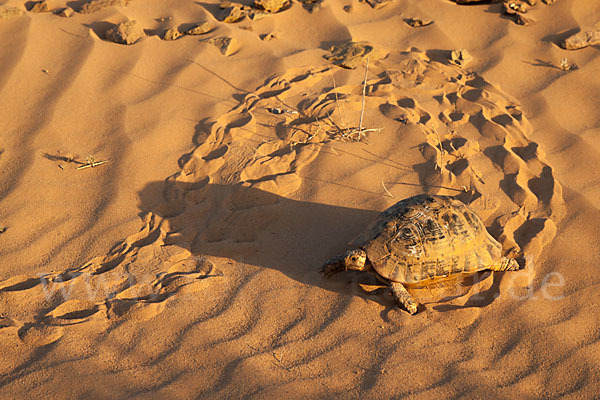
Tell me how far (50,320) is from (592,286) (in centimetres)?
374

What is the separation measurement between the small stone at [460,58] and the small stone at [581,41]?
107 centimetres

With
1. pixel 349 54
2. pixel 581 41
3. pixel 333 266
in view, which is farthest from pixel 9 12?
pixel 581 41

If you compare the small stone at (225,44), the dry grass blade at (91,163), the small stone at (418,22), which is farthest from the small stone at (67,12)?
the small stone at (418,22)

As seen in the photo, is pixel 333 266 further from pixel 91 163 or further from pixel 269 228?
pixel 91 163

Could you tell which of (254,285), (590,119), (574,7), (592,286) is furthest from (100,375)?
(574,7)

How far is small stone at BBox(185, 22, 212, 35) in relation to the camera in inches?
236

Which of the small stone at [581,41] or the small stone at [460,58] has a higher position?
the small stone at [581,41]

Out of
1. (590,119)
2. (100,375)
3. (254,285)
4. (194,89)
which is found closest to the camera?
(100,375)

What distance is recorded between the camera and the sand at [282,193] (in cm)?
321

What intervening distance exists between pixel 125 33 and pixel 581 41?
16.7ft

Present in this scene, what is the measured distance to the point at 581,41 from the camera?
224 inches

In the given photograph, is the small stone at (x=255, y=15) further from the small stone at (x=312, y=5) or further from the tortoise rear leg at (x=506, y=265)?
the tortoise rear leg at (x=506, y=265)

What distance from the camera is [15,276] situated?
376cm

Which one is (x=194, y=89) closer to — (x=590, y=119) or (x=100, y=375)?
(x=100, y=375)
